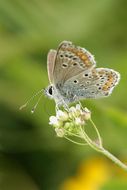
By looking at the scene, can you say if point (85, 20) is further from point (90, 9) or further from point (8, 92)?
point (8, 92)

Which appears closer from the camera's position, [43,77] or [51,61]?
[51,61]

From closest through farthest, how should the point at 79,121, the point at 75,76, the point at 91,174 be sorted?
the point at 79,121 → the point at 75,76 → the point at 91,174

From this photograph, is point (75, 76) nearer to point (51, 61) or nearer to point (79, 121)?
point (51, 61)

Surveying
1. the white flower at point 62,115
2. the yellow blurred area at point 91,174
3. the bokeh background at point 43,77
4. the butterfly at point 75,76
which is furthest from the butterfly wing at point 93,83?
the yellow blurred area at point 91,174

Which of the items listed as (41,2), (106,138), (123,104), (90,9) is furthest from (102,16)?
(106,138)

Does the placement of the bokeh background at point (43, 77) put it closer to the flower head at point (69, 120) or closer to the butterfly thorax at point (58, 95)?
the butterfly thorax at point (58, 95)

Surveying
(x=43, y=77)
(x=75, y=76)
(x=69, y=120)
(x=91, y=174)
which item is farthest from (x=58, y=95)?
(x=91, y=174)
